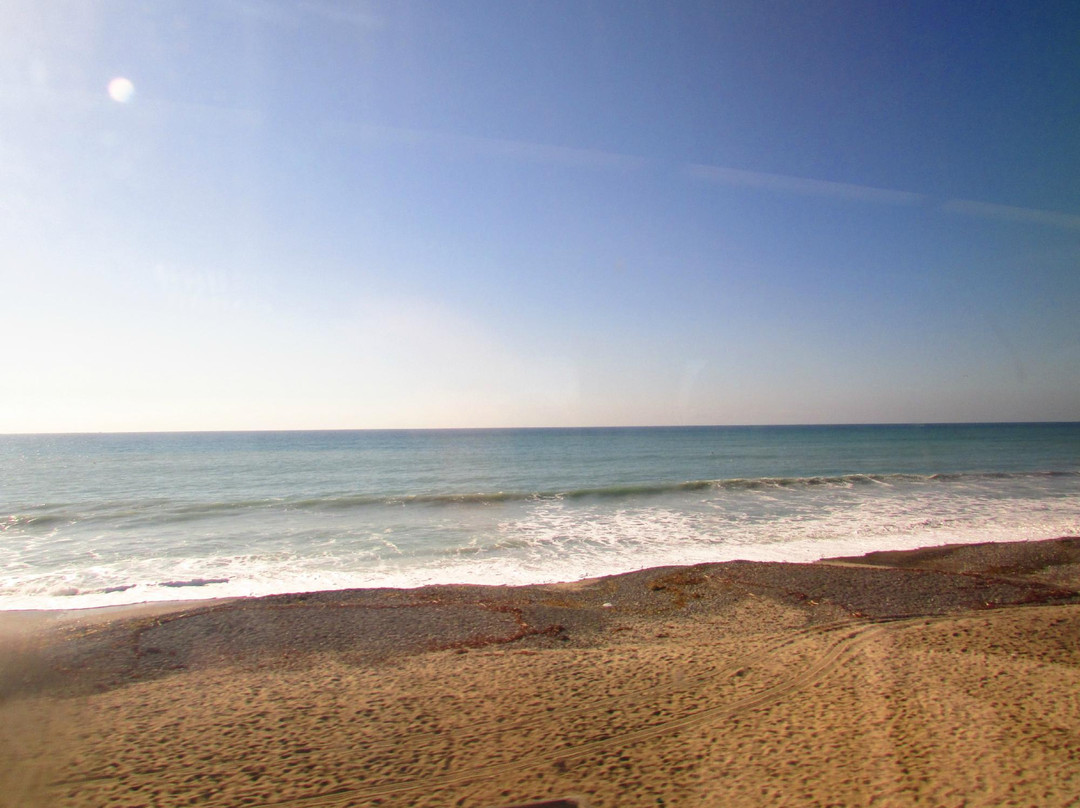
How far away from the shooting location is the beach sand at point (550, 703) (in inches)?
201

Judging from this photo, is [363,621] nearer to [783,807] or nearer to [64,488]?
[783,807]

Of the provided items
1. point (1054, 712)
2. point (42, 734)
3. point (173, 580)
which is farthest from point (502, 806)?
point (173, 580)

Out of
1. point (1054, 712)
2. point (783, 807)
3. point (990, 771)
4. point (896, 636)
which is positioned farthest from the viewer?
point (896, 636)

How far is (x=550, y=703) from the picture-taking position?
→ 21.9 ft

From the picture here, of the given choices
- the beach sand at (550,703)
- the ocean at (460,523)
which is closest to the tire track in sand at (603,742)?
the beach sand at (550,703)

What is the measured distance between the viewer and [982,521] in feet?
67.4

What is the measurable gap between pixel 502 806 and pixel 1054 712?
5.99 m

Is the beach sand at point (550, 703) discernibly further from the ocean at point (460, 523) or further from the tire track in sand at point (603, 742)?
the ocean at point (460, 523)

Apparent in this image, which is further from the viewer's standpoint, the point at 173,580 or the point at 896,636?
the point at 173,580

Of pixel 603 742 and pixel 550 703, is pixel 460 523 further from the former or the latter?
pixel 603 742

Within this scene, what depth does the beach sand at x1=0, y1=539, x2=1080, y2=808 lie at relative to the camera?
5.11 meters

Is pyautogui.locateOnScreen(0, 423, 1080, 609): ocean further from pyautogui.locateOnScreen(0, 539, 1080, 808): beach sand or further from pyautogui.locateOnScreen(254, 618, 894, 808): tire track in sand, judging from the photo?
pyautogui.locateOnScreen(254, 618, 894, 808): tire track in sand

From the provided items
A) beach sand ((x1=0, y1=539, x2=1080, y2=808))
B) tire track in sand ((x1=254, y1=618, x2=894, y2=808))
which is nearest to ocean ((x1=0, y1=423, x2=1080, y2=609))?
beach sand ((x1=0, y1=539, x2=1080, y2=808))

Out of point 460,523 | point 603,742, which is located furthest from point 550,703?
point 460,523
